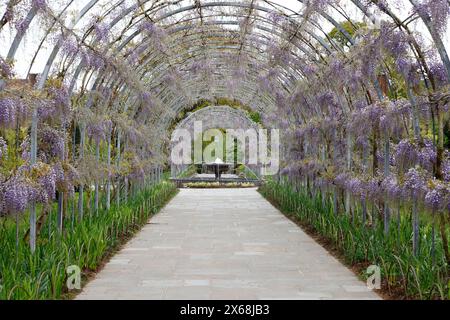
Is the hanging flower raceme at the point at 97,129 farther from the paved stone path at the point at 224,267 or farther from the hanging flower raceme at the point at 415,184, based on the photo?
the hanging flower raceme at the point at 415,184

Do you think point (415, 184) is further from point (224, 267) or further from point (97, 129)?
point (97, 129)

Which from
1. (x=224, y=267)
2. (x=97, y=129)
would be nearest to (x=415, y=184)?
(x=224, y=267)

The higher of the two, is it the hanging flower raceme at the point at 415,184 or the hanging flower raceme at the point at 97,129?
the hanging flower raceme at the point at 97,129

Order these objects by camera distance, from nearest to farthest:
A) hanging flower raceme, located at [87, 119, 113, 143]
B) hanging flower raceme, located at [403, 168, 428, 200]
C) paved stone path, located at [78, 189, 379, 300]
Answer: hanging flower raceme, located at [403, 168, 428, 200]
paved stone path, located at [78, 189, 379, 300]
hanging flower raceme, located at [87, 119, 113, 143]

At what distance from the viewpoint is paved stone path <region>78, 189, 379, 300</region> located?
536 centimetres

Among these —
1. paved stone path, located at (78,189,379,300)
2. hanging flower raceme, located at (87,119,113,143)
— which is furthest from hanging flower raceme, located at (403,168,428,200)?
hanging flower raceme, located at (87,119,113,143)

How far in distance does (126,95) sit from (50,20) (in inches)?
283

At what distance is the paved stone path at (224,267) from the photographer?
17.6 ft

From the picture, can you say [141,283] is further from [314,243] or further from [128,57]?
[128,57]

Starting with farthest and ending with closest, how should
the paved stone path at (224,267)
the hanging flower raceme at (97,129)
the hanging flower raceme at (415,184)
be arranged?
the hanging flower raceme at (97,129)
the paved stone path at (224,267)
the hanging flower raceme at (415,184)

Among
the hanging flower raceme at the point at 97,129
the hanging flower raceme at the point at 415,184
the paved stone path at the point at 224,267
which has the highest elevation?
the hanging flower raceme at the point at 97,129

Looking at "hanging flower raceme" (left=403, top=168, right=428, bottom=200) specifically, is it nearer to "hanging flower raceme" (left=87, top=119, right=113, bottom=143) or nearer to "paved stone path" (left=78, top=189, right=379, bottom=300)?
"paved stone path" (left=78, top=189, right=379, bottom=300)

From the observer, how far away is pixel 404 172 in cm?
561

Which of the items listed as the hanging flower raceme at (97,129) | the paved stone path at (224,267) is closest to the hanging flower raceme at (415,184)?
the paved stone path at (224,267)
